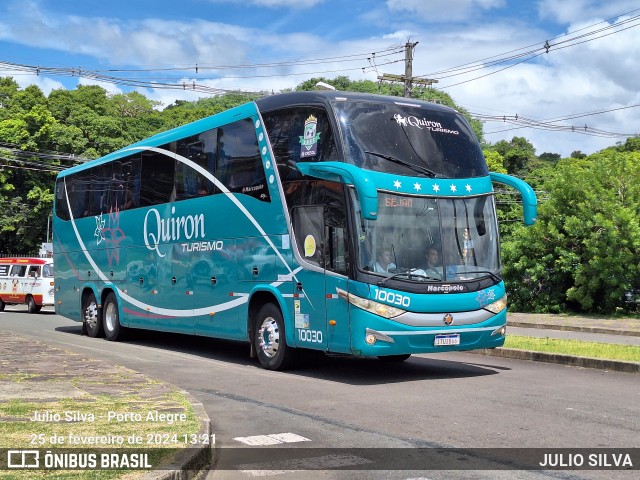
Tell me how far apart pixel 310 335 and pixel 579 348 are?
19.5ft

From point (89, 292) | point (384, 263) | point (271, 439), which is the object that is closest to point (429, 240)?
point (384, 263)

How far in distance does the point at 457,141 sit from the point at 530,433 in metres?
5.90

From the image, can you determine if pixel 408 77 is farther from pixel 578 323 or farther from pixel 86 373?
pixel 86 373

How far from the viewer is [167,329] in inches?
667

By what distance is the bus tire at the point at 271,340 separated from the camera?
13.0 m

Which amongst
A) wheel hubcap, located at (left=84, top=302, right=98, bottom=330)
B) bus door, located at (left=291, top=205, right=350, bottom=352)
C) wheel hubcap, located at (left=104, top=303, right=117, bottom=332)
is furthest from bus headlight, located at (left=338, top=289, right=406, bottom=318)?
wheel hubcap, located at (left=84, top=302, right=98, bottom=330)

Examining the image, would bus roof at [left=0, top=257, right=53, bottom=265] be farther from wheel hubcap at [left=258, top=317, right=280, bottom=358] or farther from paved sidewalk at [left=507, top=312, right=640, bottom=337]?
wheel hubcap at [left=258, top=317, right=280, bottom=358]

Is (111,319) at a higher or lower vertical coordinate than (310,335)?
lower

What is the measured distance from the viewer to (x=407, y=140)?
479 inches

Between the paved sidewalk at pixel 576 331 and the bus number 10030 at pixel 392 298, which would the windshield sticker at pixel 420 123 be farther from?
the paved sidewalk at pixel 576 331

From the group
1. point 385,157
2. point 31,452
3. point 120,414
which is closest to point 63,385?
point 120,414

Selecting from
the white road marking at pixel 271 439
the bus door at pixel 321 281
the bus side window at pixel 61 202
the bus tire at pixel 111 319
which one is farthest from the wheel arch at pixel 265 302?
the bus side window at pixel 61 202

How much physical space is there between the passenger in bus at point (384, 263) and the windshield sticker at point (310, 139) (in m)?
1.97

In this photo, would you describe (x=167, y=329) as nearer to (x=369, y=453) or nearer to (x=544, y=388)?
(x=544, y=388)
